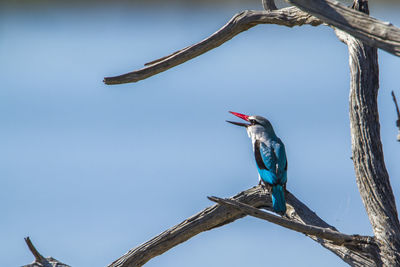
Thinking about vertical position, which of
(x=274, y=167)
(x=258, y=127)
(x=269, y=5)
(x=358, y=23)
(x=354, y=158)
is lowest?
(x=274, y=167)

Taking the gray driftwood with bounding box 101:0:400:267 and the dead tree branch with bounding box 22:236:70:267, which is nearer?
the gray driftwood with bounding box 101:0:400:267

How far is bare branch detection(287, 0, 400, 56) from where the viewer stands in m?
3.18

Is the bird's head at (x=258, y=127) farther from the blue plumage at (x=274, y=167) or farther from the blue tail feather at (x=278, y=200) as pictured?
the blue tail feather at (x=278, y=200)

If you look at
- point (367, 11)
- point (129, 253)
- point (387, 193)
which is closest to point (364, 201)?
point (387, 193)

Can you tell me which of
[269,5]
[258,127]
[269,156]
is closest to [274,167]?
[269,156]

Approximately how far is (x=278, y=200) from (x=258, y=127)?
1.90m

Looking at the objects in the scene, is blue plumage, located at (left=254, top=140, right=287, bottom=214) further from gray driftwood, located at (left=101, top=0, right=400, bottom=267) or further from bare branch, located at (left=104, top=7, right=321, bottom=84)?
bare branch, located at (left=104, top=7, right=321, bottom=84)

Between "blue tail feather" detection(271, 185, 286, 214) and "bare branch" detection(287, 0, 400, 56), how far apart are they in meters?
1.61

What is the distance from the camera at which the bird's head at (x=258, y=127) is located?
6453 mm

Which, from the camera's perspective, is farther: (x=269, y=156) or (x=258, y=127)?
(x=258, y=127)

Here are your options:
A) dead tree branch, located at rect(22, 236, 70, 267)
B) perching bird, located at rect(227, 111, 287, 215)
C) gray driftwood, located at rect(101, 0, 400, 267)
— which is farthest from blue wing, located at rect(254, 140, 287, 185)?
dead tree branch, located at rect(22, 236, 70, 267)

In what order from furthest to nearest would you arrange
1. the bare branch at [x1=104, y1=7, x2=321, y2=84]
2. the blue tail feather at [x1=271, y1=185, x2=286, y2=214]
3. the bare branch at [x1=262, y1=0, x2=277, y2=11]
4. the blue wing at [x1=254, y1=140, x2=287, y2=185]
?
the blue wing at [x1=254, y1=140, x2=287, y2=185] → the bare branch at [x1=262, y1=0, x2=277, y2=11] → the blue tail feather at [x1=271, y1=185, x2=286, y2=214] → the bare branch at [x1=104, y1=7, x2=321, y2=84]

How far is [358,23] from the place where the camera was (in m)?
3.31

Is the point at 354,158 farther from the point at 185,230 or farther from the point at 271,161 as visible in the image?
the point at 271,161
